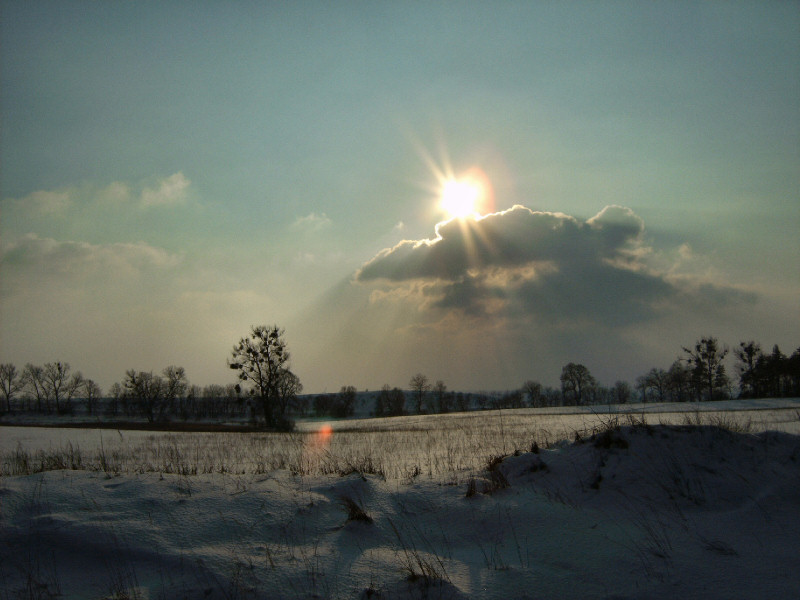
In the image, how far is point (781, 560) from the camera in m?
4.47

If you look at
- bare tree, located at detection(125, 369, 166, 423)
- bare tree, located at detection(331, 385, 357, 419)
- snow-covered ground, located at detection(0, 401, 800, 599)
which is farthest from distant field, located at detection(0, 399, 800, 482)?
bare tree, located at detection(331, 385, 357, 419)

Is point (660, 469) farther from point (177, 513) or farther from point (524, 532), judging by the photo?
point (177, 513)

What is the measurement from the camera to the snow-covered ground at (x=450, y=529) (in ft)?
13.8

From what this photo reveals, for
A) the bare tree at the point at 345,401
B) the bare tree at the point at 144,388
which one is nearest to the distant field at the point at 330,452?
the bare tree at the point at 144,388

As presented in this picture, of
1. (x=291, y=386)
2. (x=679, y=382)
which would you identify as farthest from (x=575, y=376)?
(x=291, y=386)

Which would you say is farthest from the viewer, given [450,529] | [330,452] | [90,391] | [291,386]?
[90,391]

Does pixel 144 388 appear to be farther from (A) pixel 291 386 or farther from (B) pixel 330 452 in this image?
(B) pixel 330 452

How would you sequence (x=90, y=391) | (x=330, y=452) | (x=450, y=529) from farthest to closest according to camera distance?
(x=90, y=391) → (x=330, y=452) → (x=450, y=529)

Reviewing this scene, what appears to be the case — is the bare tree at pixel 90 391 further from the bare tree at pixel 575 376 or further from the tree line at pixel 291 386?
the bare tree at pixel 575 376

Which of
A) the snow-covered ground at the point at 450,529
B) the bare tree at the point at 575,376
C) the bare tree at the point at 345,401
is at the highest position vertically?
the snow-covered ground at the point at 450,529

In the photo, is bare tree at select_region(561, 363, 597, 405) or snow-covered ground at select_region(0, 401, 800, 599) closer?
snow-covered ground at select_region(0, 401, 800, 599)

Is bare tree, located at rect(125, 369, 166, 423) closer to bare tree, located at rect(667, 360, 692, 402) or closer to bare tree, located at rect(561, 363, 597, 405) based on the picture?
bare tree, located at rect(561, 363, 597, 405)

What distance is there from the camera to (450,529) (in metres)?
5.80

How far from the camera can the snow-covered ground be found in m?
4.20
